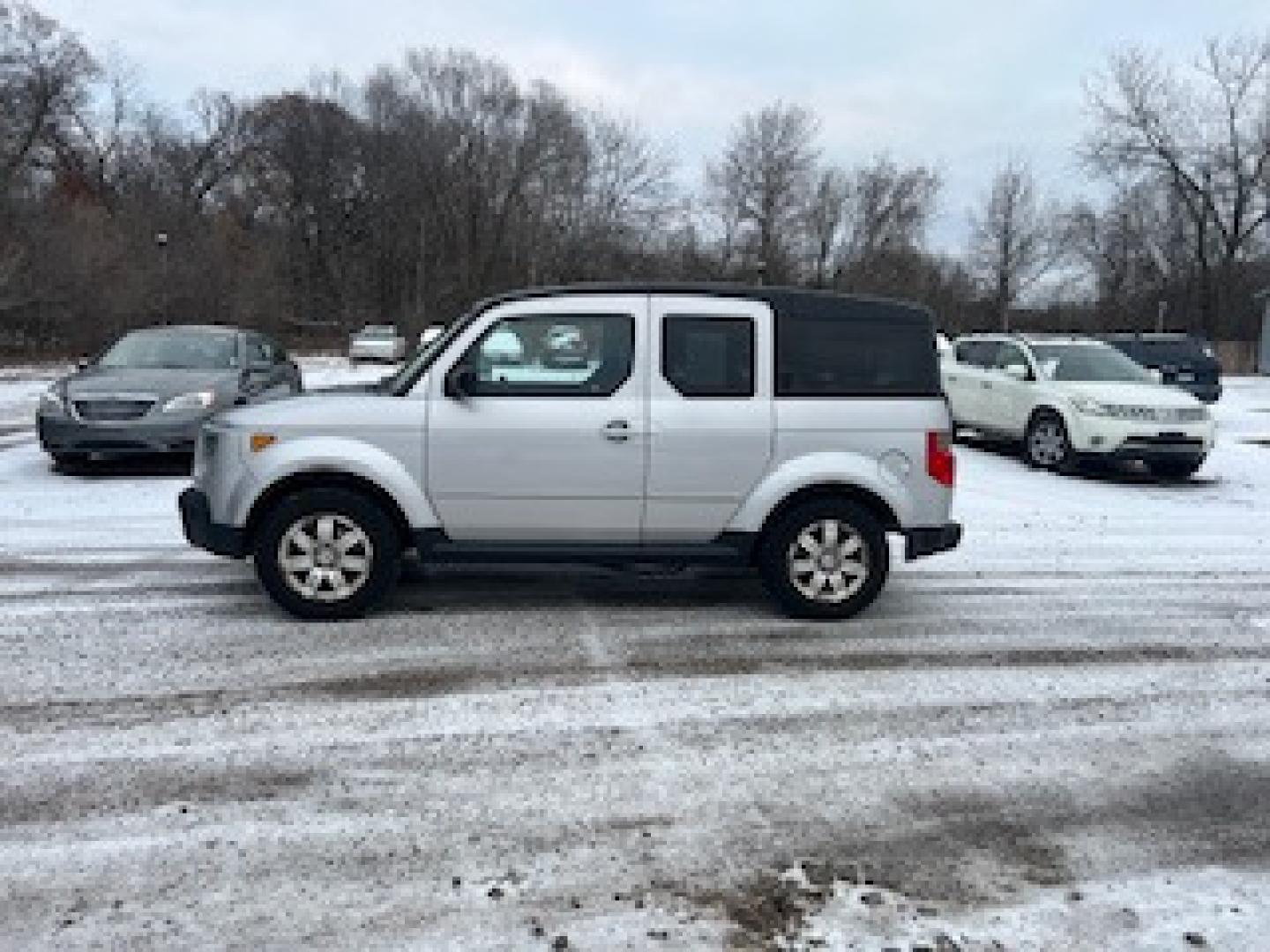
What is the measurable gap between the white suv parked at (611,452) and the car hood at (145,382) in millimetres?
5462

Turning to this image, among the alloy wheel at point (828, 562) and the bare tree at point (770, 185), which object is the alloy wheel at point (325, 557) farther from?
the bare tree at point (770, 185)

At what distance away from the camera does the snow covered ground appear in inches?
145

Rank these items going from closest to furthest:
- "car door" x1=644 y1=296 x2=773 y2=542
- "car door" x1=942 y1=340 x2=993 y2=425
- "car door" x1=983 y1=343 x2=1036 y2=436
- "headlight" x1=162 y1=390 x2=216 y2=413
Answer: "car door" x1=644 y1=296 x2=773 y2=542
"headlight" x1=162 y1=390 x2=216 y2=413
"car door" x1=983 y1=343 x2=1036 y2=436
"car door" x1=942 y1=340 x2=993 y2=425

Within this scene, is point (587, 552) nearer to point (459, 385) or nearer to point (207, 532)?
point (459, 385)

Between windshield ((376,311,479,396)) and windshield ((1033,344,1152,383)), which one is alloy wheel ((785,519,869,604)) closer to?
windshield ((376,311,479,396))

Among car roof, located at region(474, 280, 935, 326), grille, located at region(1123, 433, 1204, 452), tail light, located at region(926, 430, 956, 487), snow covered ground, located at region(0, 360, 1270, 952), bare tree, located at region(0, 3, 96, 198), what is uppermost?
bare tree, located at region(0, 3, 96, 198)

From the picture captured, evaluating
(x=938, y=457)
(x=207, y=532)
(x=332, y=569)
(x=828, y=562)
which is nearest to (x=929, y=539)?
(x=938, y=457)

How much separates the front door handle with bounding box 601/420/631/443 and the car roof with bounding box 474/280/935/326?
75cm

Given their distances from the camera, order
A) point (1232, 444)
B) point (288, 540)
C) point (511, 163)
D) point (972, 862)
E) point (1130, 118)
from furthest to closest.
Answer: point (511, 163) → point (1130, 118) → point (1232, 444) → point (288, 540) → point (972, 862)

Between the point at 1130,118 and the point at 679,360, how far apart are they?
2355 inches

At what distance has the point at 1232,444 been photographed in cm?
1836

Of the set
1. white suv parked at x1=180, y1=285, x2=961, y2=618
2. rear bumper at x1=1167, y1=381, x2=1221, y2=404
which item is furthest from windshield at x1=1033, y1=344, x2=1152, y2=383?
rear bumper at x1=1167, y1=381, x2=1221, y2=404

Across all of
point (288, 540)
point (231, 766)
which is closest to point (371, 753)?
point (231, 766)

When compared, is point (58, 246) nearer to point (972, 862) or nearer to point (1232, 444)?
point (1232, 444)
